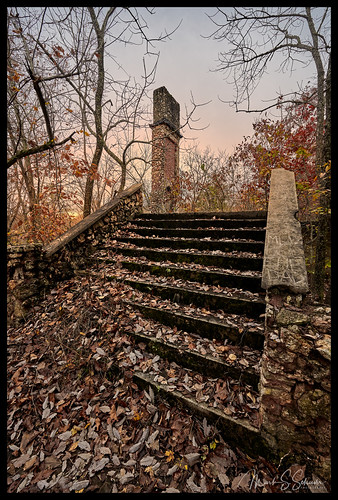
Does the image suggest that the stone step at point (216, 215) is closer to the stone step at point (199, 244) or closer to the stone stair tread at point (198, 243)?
the stone stair tread at point (198, 243)

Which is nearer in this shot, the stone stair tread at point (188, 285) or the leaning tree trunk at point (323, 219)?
the stone stair tread at point (188, 285)

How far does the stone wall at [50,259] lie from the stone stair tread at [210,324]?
5.79 ft

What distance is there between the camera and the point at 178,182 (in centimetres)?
985

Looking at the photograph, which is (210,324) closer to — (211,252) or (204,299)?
(204,299)

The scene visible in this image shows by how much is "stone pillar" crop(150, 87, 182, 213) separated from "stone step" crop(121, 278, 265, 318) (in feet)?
25.0

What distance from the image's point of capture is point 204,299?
8.41 ft

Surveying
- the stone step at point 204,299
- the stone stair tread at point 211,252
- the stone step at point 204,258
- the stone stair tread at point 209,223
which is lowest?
the stone step at point 204,299

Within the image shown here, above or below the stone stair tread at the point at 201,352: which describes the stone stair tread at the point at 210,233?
above

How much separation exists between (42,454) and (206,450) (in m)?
1.45

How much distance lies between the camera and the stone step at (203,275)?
2.54m

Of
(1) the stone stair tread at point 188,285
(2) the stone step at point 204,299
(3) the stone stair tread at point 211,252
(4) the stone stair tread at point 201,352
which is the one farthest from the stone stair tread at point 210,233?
(4) the stone stair tread at point 201,352

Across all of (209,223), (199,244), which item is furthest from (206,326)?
(209,223)

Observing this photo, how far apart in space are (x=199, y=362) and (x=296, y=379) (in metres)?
0.92
